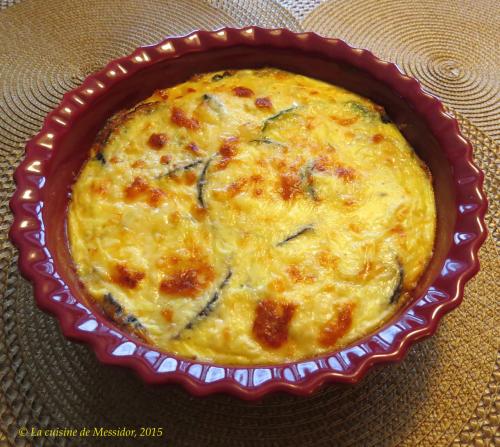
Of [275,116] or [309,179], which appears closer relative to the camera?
[309,179]

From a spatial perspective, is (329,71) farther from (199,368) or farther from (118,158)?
(199,368)

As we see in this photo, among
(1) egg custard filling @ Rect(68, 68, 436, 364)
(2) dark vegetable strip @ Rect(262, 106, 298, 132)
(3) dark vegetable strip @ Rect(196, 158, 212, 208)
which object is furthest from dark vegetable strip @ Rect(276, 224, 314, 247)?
(2) dark vegetable strip @ Rect(262, 106, 298, 132)

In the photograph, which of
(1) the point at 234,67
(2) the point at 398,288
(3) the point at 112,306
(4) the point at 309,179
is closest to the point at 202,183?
(4) the point at 309,179

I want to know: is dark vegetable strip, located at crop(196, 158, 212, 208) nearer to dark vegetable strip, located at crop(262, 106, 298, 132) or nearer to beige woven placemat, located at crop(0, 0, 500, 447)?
dark vegetable strip, located at crop(262, 106, 298, 132)

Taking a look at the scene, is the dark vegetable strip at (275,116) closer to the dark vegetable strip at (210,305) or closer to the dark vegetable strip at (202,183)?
the dark vegetable strip at (202,183)

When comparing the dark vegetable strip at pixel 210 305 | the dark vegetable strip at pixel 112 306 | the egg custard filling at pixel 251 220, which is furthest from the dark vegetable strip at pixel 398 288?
the dark vegetable strip at pixel 112 306

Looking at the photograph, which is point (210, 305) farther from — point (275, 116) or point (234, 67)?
point (234, 67)

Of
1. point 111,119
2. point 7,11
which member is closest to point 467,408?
point 111,119
